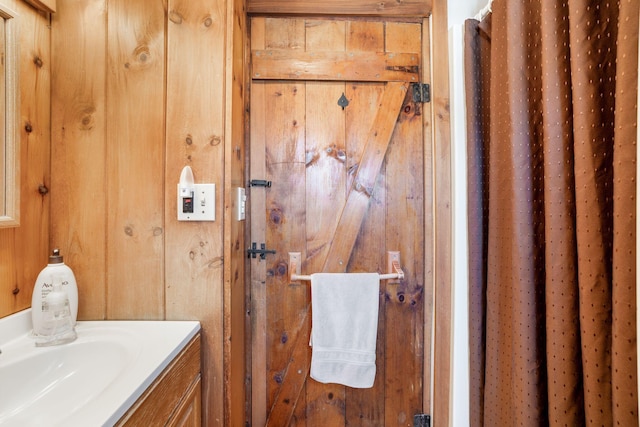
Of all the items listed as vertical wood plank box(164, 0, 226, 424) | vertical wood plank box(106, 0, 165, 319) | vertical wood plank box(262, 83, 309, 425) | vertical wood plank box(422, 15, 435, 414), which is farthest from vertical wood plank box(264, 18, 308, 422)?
vertical wood plank box(422, 15, 435, 414)

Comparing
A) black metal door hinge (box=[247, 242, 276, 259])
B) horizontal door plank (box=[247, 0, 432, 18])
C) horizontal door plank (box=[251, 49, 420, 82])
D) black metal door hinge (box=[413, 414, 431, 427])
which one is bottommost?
black metal door hinge (box=[413, 414, 431, 427])

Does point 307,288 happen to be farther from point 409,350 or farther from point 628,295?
point 628,295

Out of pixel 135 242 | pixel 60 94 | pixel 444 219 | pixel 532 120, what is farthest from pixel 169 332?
pixel 532 120

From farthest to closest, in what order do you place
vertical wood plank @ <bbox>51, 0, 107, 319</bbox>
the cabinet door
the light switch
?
the light switch, vertical wood plank @ <bbox>51, 0, 107, 319</bbox>, the cabinet door

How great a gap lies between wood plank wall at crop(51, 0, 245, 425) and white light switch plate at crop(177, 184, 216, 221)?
2 centimetres

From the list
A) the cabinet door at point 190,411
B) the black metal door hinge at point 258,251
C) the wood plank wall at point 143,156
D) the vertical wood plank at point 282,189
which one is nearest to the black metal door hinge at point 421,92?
the vertical wood plank at point 282,189

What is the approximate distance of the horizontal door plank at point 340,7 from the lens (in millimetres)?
1206

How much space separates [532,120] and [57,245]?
5.20 ft

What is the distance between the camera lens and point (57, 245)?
0.90 metres

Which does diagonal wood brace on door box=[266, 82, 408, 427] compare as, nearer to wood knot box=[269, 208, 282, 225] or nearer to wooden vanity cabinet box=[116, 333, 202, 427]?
wood knot box=[269, 208, 282, 225]

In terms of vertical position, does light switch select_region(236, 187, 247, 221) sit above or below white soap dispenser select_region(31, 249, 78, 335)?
above

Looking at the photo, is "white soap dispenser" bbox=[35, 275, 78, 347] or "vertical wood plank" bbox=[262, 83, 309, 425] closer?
"white soap dispenser" bbox=[35, 275, 78, 347]

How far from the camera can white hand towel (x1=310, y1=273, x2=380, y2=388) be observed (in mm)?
1159

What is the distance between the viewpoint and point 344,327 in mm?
1178
